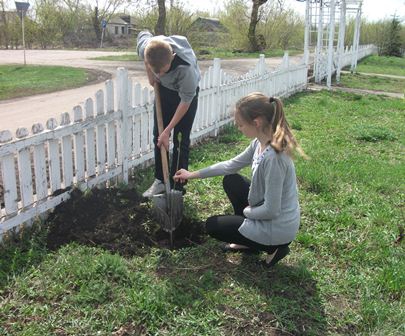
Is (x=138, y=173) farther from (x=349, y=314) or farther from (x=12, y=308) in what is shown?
(x=349, y=314)

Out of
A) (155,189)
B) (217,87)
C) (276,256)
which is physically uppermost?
(217,87)

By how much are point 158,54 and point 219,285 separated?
1700 mm

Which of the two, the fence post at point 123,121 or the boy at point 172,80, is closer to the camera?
the boy at point 172,80

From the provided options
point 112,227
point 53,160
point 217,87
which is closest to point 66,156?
point 53,160

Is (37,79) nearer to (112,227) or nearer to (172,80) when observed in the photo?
(172,80)

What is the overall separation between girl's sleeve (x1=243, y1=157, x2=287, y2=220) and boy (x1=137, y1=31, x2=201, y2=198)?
110 cm

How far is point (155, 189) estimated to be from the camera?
428 centimetres

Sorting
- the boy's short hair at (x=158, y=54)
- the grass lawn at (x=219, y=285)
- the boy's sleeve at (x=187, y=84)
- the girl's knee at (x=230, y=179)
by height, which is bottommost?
the grass lawn at (x=219, y=285)

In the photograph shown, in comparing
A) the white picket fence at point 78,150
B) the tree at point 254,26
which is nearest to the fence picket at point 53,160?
the white picket fence at point 78,150

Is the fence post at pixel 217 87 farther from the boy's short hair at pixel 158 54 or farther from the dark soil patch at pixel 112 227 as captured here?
the boy's short hair at pixel 158 54

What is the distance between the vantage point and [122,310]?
262 centimetres

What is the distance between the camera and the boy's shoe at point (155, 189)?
4.23 m

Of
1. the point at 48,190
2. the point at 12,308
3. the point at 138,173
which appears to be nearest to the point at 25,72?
the point at 138,173

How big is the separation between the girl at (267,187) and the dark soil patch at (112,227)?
0.49m
